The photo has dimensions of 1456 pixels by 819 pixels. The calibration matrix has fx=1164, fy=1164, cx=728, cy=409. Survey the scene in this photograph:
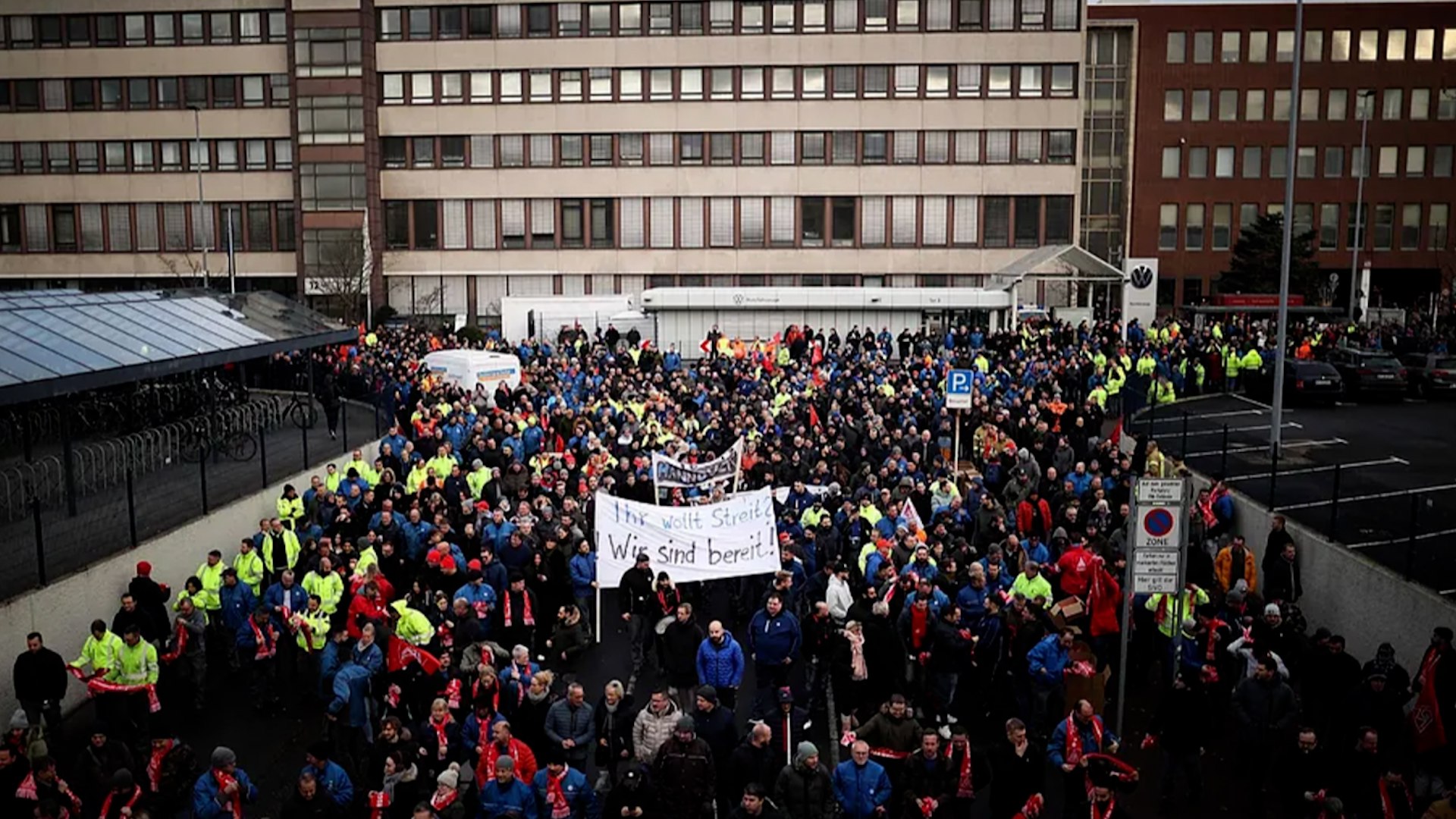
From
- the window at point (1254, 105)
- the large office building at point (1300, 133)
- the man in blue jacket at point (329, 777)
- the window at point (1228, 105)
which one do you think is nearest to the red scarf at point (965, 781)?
the man in blue jacket at point (329, 777)

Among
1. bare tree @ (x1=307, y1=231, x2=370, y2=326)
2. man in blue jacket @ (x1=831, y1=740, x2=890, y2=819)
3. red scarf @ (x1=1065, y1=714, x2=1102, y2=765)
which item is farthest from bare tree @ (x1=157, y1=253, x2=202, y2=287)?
red scarf @ (x1=1065, y1=714, x2=1102, y2=765)

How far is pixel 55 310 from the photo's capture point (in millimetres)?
20297

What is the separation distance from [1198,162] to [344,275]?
48101 millimetres

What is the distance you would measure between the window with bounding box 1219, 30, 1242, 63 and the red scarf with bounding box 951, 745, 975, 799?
67.7 meters

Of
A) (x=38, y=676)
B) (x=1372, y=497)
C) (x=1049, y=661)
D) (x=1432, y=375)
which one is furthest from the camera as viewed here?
(x=1432, y=375)

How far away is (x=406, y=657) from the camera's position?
11523 mm

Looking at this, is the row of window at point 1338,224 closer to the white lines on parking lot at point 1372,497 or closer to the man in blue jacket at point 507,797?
the white lines on parking lot at point 1372,497

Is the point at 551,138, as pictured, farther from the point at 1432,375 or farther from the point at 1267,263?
the point at 1432,375

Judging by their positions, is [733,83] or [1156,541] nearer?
[1156,541]

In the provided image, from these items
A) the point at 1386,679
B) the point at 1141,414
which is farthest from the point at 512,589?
the point at 1141,414

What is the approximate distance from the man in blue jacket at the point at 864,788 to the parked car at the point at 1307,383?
76.2ft

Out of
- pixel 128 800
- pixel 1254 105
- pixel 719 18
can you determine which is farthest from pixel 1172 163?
pixel 128 800

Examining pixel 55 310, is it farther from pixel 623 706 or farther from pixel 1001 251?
pixel 1001 251

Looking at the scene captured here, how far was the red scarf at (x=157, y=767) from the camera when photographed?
31.4 feet
